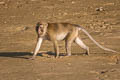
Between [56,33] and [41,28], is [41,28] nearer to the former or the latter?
[41,28]

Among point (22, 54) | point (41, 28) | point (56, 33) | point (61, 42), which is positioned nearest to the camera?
point (41, 28)

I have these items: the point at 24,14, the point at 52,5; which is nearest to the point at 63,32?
the point at 24,14

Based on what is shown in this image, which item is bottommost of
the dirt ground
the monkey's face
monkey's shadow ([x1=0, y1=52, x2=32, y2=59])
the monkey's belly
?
monkey's shadow ([x1=0, y1=52, x2=32, y2=59])

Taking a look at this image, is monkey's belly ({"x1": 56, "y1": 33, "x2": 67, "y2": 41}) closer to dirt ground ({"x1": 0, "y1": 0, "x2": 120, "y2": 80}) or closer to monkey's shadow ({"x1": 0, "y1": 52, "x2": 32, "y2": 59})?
dirt ground ({"x1": 0, "y1": 0, "x2": 120, "y2": 80})

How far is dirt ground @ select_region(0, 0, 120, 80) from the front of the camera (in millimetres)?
9477

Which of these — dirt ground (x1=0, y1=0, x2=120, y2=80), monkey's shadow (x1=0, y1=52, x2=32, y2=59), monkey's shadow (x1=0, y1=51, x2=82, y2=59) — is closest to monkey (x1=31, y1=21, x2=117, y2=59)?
dirt ground (x1=0, y1=0, x2=120, y2=80)

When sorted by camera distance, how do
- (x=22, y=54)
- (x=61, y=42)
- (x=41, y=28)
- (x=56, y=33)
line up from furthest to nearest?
(x=61, y=42)
(x=22, y=54)
(x=56, y=33)
(x=41, y=28)

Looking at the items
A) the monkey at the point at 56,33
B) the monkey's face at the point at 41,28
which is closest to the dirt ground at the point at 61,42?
the monkey at the point at 56,33

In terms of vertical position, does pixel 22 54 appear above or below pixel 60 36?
below

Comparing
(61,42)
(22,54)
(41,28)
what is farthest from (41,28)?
(61,42)

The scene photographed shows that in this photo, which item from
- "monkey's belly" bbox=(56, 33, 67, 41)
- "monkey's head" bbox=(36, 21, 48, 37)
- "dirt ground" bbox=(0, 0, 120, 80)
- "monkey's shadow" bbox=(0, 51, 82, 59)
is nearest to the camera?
"dirt ground" bbox=(0, 0, 120, 80)

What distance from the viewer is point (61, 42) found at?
554 inches

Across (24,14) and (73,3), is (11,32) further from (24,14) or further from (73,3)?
(73,3)

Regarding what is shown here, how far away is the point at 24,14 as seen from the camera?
67.3 feet
